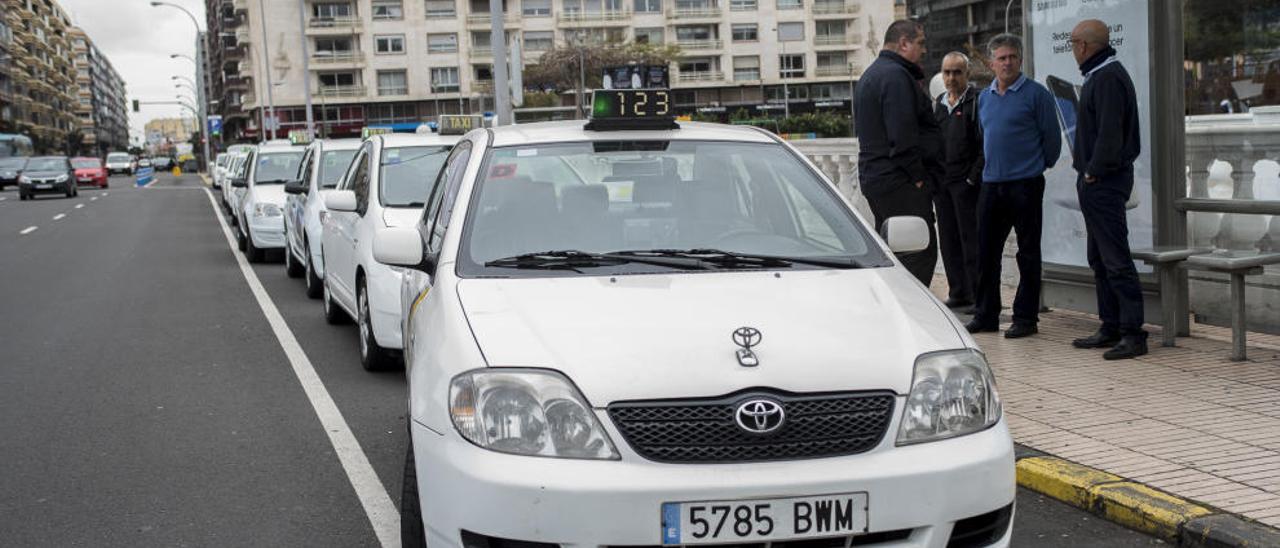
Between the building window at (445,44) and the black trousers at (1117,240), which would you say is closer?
the black trousers at (1117,240)

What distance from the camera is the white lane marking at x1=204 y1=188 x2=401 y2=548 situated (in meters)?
5.09

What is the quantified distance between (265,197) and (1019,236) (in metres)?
11.1

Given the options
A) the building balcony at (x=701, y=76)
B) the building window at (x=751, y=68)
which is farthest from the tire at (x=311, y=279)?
the building window at (x=751, y=68)

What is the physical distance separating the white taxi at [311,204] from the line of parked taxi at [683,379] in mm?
6998

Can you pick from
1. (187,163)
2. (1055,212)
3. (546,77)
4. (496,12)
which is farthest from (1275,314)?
(187,163)

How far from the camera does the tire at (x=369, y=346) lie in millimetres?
8352

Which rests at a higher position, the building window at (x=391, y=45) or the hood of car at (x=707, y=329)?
the building window at (x=391, y=45)

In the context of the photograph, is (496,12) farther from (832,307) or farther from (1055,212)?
(832,307)

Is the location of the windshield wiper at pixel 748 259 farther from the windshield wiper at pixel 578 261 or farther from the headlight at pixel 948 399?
the headlight at pixel 948 399

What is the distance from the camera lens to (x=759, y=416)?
348cm

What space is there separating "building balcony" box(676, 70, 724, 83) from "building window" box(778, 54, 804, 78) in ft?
15.4

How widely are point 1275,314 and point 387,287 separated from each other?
17.6 ft

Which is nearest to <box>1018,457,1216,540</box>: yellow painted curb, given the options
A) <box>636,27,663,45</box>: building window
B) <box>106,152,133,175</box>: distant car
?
<box>636,27,663,45</box>: building window

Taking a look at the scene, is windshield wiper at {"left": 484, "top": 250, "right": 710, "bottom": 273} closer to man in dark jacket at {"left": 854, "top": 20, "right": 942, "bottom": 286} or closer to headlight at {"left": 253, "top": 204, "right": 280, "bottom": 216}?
man in dark jacket at {"left": 854, "top": 20, "right": 942, "bottom": 286}
